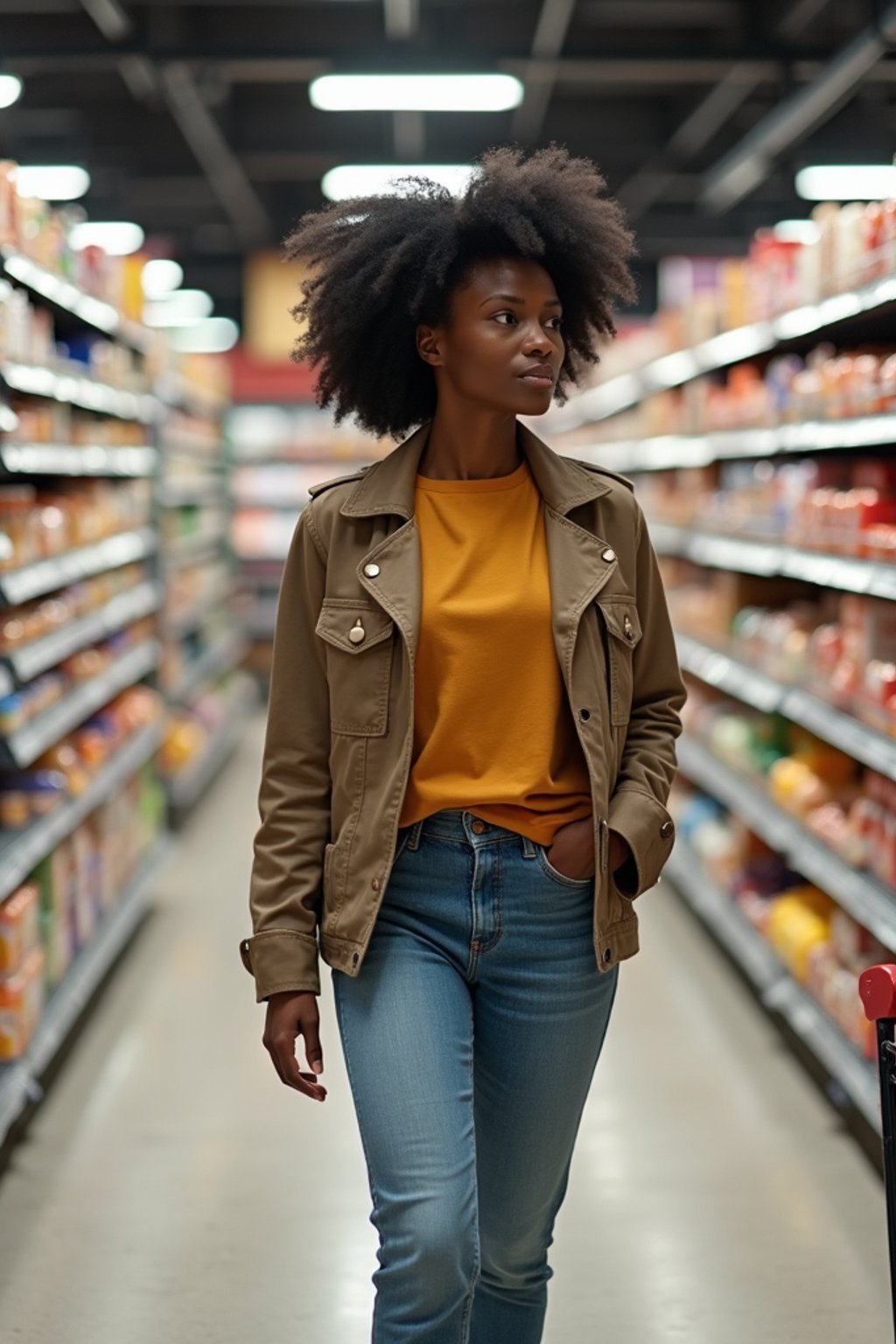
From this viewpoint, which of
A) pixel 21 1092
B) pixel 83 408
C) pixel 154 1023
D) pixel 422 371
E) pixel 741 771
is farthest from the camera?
pixel 83 408

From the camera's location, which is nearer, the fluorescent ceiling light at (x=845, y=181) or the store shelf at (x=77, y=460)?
the store shelf at (x=77, y=460)

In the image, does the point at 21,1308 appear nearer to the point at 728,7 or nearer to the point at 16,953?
the point at 16,953

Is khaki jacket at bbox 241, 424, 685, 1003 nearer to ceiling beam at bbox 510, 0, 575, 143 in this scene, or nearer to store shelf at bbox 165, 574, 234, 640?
A: store shelf at bbox 165, 574, 234, 640

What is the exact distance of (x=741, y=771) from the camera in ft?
20.3

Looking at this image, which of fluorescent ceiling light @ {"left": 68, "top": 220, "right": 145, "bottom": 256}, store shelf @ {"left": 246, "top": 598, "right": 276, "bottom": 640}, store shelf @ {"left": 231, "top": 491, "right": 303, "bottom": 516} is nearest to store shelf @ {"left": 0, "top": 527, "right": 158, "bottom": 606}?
fluorescent ceiling light @ {"left": 68, "top": 220, "right": 145, "bottom": 256}

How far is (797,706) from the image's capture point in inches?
196

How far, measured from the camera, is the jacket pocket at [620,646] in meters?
2.15

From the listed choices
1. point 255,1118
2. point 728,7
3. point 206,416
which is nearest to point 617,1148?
point 255,1118

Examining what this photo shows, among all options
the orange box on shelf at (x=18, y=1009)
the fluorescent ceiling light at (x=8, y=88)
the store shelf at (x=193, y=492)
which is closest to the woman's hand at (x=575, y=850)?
the orange box on shelf at (x=18, y=1009)

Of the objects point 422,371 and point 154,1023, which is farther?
point 154,1023

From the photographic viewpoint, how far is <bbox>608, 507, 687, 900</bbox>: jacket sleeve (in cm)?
216

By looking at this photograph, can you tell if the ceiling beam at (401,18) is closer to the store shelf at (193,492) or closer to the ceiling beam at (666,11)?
the ceiling beam at (666,11)

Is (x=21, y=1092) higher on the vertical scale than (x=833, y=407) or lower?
lower

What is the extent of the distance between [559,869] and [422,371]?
2.43ft
